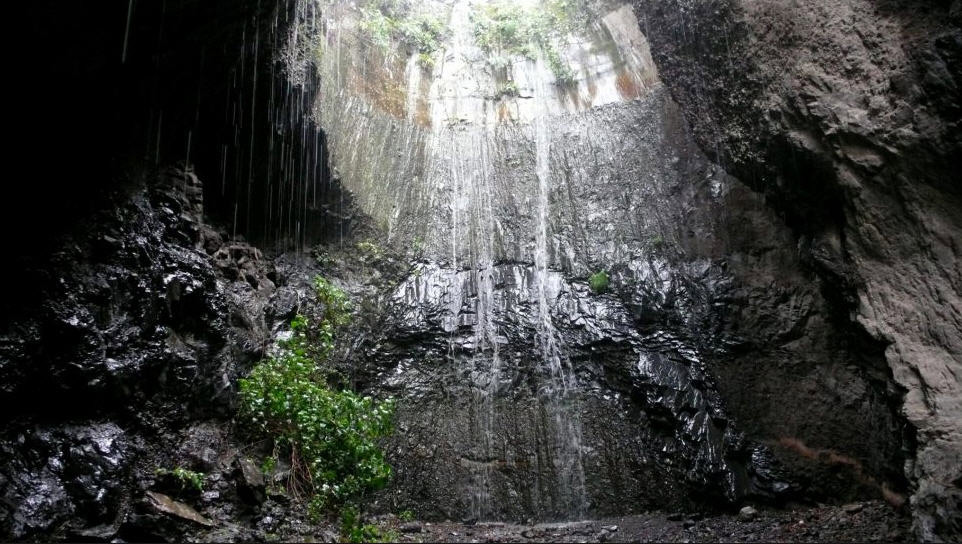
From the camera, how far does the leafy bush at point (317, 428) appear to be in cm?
673

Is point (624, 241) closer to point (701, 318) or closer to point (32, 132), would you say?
point (701, 318)

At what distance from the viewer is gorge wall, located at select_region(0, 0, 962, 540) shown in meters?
6.07

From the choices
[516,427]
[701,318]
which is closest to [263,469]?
[516,427]

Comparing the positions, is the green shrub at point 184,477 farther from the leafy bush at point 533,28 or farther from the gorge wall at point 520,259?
the leafy bush at point 533,28

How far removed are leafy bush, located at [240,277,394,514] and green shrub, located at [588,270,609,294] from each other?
19.5 feet

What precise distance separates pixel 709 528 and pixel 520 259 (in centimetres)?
683

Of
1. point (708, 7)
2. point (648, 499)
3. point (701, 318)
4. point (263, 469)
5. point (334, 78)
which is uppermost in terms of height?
point (334, 78)

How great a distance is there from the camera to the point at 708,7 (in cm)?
918

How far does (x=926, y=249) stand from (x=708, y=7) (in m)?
5.19

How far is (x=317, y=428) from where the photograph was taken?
6891mm

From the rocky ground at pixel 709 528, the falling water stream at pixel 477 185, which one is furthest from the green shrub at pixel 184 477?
→ the falling water stream at pixel 477 185

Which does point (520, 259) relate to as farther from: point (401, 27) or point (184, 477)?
point (401, 27)

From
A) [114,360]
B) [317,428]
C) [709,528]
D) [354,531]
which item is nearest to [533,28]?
[317,428]

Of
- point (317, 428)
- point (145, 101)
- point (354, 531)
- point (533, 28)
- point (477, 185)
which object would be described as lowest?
point (354, 531)
